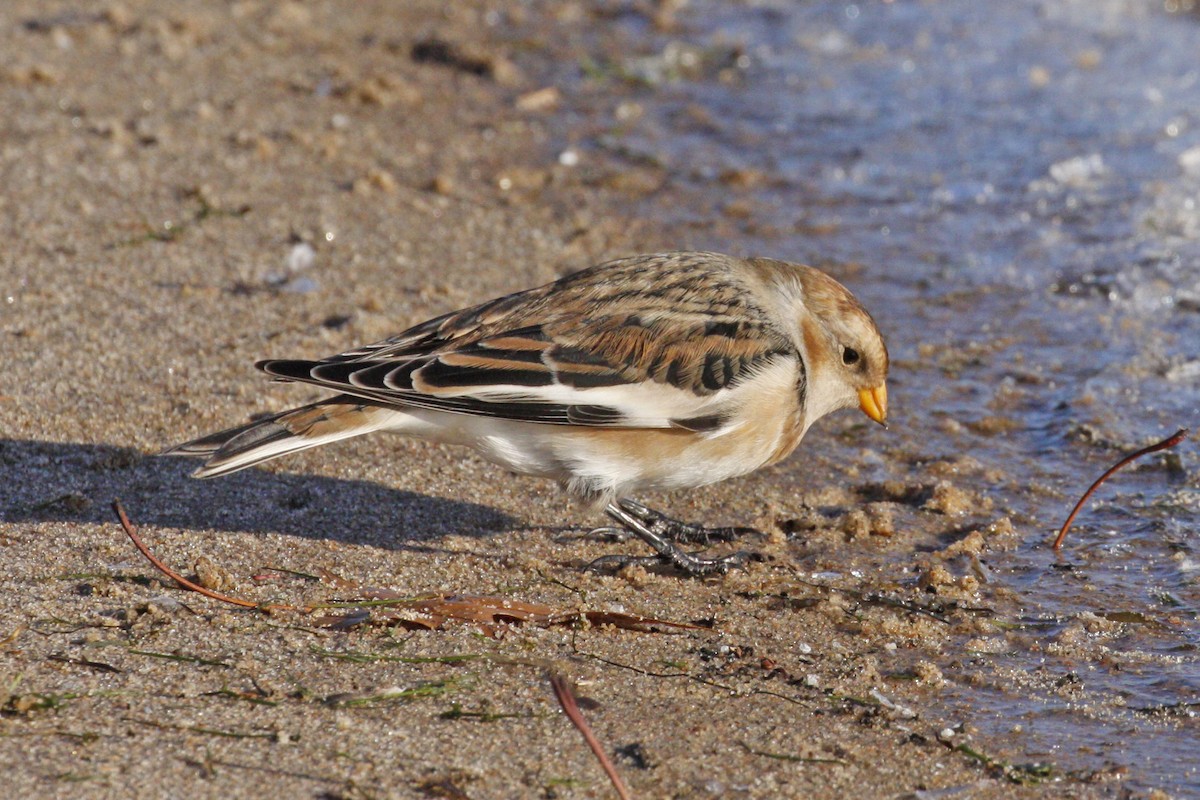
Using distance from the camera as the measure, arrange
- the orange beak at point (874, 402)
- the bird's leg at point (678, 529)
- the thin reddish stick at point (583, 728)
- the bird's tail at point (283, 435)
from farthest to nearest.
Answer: the orange beak at point (874, 402) → the bird's leg at point (678, 529) → the bird's tail at point (283, 435) → the thin reddish stick at point (583, 728)

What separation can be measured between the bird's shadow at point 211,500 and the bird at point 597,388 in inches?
12.3

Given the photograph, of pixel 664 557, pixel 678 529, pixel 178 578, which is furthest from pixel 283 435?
pixel 678 529

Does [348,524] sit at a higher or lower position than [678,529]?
lower

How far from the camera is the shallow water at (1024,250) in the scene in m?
3.73

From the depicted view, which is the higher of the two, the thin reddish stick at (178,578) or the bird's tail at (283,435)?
the bird's tail at (283,435)

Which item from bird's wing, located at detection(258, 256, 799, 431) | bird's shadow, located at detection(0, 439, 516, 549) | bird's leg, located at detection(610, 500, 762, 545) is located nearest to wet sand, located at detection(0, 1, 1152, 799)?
bird's shadow, located at detection(0, 439, 516, 549)

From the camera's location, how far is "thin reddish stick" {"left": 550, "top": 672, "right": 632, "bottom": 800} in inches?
102

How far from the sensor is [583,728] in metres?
2.69

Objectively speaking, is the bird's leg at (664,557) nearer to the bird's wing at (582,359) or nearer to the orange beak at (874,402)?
the bird's wing at (582,359)

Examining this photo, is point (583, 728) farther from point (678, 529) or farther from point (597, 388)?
point (678, 529)

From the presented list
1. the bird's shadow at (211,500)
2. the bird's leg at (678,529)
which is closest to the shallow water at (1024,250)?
the bird's leg at (678,529)

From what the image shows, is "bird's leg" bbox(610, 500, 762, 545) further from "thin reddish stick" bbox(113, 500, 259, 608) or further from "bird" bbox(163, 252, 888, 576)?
"thin reddish stick" bbox(113, 500, 259, 608)

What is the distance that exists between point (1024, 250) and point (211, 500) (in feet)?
12.6

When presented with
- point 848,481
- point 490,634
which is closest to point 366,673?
point 490,634
